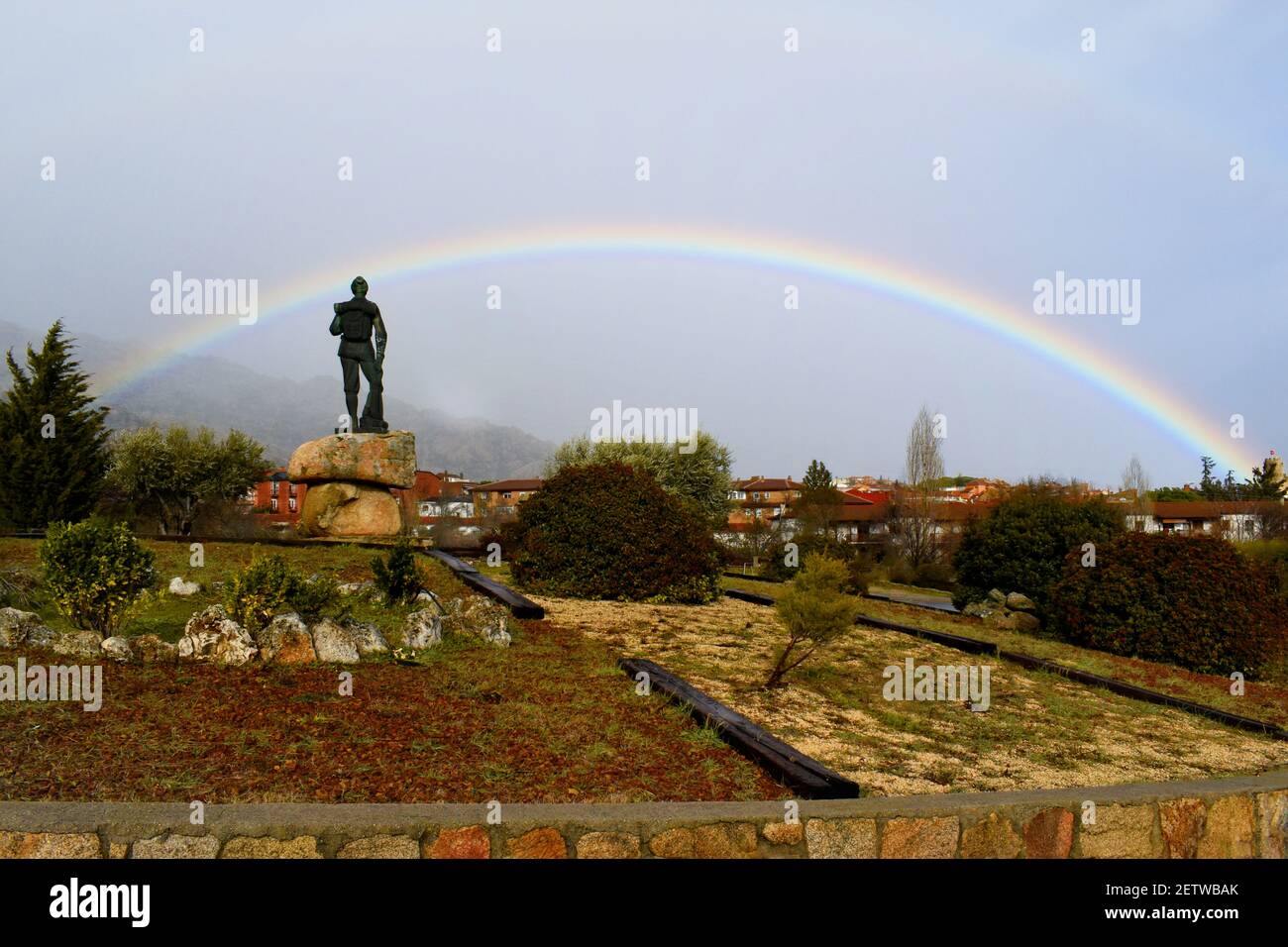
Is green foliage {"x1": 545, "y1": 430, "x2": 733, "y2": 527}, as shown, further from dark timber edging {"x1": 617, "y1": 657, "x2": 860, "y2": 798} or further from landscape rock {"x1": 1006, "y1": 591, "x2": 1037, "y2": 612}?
dark timber edging {"x1": 617, "y1": 657, "x2": 860, "y2": 798}

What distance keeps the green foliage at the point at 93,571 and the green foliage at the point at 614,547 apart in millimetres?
6032

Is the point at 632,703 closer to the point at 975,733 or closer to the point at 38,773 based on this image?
the point at 975,733

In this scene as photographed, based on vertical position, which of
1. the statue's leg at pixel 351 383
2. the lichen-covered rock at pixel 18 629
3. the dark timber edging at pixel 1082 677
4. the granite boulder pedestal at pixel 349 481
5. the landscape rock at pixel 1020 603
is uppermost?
the statue's leg at pixel 351 383

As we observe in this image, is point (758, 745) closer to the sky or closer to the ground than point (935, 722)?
closer to the sky

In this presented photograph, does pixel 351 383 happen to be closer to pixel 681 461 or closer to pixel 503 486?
pixel 681 461

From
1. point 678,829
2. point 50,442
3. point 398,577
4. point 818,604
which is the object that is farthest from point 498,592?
point 50,442

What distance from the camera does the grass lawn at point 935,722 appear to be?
5438mm

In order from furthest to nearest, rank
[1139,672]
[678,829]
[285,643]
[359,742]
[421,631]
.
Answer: [1139,672] → [421,631] → [285,643] → [359,742] → [678,829]

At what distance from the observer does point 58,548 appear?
671 cm

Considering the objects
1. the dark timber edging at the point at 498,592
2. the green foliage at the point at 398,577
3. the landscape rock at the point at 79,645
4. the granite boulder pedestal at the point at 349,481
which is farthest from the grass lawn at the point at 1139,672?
the landscape rock at the point at 79,645

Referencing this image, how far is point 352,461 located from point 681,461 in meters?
27.9

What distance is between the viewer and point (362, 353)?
17594mm

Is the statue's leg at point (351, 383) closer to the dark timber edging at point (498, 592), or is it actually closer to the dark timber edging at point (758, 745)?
the dark timber edging at point (498, 592)
